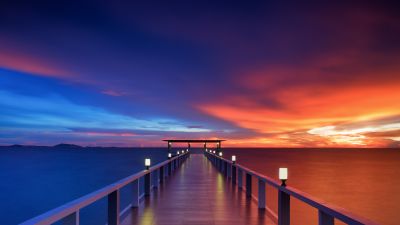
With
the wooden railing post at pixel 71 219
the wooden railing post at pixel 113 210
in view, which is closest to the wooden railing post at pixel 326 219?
the wooden railing post at pixel 71 219

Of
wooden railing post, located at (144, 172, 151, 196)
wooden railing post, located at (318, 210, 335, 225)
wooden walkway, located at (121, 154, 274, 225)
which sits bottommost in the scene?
wooden walkway, located at (121, 154, 274, 225)

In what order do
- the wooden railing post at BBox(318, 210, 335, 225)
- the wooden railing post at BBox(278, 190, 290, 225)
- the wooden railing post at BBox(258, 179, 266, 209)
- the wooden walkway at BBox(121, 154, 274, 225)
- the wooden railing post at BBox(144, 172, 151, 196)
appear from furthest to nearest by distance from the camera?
1. the wooden railing post at BBox(144, 172, 151, 196)
2. the wooden railing post at BBox(258, 179, 266, 209)
3. the wooden walkway at BBox(121, 154, 274, 225)
4. the wooden railing post at BBox(278, 190, 290, 225)
5. the wooden railing post at BBox(318, 210, 335, 225)

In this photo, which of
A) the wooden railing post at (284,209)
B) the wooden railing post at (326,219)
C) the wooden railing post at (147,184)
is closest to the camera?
the wooden railing post at (326,219)

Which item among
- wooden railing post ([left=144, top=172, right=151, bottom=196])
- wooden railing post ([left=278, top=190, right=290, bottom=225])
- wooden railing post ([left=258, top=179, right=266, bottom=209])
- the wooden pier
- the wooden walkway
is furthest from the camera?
wooden railing post ([left=144, top=172, right=151, bottom=196])

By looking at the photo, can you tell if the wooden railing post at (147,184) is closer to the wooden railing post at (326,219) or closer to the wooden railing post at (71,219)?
the wooden railing post at (71,219)

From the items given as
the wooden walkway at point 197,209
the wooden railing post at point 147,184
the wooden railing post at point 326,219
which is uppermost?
the wooden railing post at point 326,219

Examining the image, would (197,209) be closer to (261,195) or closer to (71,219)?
(261,195)

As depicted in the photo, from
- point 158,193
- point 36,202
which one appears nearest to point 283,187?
point 158,193

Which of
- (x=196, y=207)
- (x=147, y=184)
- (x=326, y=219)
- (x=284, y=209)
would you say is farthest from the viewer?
(x=147, y=184)

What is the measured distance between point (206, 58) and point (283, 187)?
10440mm

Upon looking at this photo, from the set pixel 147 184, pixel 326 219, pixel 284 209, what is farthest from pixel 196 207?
pixel 326 219

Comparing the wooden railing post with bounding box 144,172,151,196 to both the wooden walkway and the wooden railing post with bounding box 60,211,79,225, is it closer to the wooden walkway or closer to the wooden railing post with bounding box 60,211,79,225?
the wooden walkway

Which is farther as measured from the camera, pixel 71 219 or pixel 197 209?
pixel 197 209

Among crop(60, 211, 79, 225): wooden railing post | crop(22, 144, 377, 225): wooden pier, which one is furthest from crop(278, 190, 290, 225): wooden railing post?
crop(60, 211, 79, 225): wooden railing post
